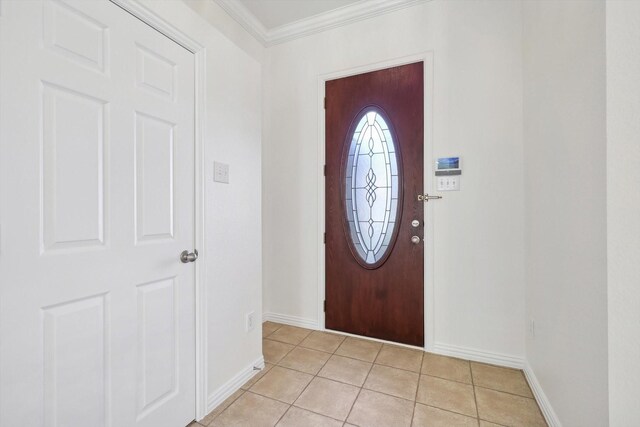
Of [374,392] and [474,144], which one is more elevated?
[474,144]

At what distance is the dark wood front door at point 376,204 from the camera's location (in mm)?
2322

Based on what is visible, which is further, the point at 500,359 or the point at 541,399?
the point at 500,359

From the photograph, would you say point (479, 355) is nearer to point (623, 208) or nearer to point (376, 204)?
point (376, 204)

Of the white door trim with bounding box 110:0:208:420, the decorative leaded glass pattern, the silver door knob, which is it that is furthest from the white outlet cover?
the decorative leaded glass pattern

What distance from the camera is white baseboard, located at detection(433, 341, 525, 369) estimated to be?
204 cm

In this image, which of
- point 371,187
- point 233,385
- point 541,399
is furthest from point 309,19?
point 541,399

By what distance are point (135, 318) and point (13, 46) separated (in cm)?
106

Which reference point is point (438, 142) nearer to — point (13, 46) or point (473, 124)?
point (473, 124)

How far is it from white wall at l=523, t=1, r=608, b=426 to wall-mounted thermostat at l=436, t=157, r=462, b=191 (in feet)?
1.46

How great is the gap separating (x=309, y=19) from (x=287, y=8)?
0.75ft

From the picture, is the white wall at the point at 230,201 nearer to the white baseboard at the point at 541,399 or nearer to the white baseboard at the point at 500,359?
the white baseboard at the point at 500,359

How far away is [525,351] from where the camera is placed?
2010 mm

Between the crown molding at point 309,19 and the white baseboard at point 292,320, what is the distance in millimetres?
2707

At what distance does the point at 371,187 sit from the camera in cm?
248
